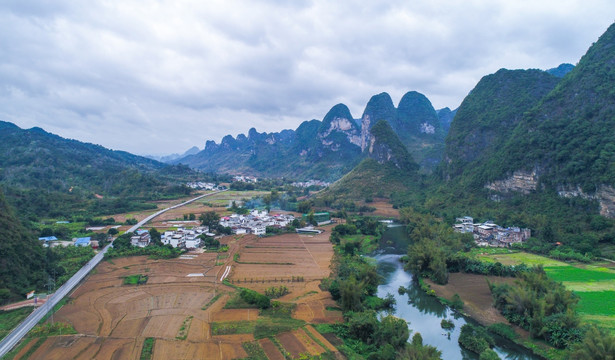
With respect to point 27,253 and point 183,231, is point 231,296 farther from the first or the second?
point 183,231

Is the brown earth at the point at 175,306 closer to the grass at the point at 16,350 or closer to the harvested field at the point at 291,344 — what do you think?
the harvested field at the point at 291,344

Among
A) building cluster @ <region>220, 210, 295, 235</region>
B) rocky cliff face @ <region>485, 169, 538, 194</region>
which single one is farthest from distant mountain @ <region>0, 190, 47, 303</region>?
rocky cliff face @ <region>485, 169, 538, 194</region>

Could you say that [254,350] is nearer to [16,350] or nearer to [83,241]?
[16,350]

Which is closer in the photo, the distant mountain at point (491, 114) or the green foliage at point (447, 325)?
the green foliage at point (447, 325)

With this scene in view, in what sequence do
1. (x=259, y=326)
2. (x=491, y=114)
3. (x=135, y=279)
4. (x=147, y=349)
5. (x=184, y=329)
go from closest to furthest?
(x=147, y=349) < (x=184, y=329) < (x=259, y=326) < (x=135, y=279) < (x=491, y=114)

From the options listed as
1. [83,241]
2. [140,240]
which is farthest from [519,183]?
[83,241]

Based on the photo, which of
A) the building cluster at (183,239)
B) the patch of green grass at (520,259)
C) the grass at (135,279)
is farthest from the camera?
the building cluster at (183,239)

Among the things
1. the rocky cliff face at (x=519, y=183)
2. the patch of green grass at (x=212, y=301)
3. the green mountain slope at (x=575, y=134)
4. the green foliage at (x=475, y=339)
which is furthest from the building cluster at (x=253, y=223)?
the green mountain slope at (x=575, y=134)

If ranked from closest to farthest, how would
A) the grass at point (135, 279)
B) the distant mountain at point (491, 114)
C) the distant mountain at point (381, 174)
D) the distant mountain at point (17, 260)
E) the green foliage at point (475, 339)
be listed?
1. the green foliage at point (475, 339)
2. the distant mountain at point (17, 260)
3. the grass at point (135, 279)
4. the distant mountain at point (491, 114)
5. the distant mountain at point (381, 174)
